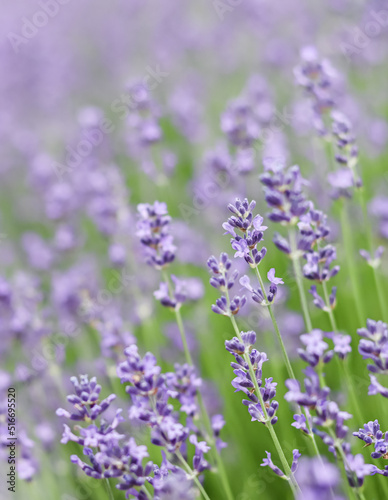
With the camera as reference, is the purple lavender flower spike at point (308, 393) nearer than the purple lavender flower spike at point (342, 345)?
Yes

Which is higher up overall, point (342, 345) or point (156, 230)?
point (156, 230)

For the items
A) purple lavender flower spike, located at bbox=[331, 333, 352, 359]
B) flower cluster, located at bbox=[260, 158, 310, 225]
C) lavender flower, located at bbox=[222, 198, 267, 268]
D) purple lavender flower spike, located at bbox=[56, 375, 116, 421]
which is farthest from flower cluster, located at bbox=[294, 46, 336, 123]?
purple lavender flower spike, located at bbox=[56, 375, 116, 421]

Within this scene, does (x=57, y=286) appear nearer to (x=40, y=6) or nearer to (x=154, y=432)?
(x=154, y=432)

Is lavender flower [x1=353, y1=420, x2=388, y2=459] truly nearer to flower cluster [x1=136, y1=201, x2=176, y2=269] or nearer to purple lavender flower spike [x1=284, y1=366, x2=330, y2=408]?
purple lavender flower spike [x1=284, y1=366, x2=330, y2=408]

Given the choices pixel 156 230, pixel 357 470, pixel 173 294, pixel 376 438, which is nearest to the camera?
pixel 357 470

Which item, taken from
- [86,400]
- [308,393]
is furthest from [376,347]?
[86,400]

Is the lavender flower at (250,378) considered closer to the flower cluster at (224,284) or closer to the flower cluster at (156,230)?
the flower cluster at (224,284)

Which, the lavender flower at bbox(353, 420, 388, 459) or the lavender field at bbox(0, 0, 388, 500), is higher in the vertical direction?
the lavender field at bbox(0, 0, 388, 500)

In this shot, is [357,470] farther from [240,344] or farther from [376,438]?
[240,344]

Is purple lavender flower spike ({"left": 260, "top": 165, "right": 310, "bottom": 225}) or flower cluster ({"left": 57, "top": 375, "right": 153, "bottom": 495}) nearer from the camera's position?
flower cluster ({"left": 57, "top": 375, "right": 153, "bottom": 495})

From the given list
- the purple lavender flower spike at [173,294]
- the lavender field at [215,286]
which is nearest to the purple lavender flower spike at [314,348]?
the lavender field at [215,286]
